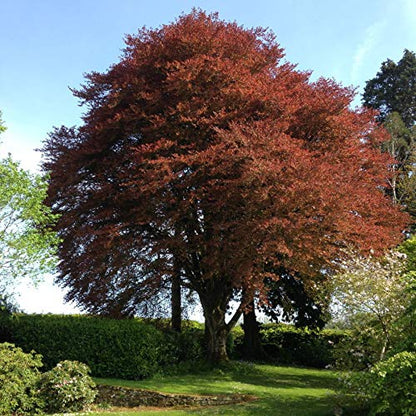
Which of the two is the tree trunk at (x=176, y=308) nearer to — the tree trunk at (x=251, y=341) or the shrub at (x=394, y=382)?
the tree trunk at (x=251, y=341)

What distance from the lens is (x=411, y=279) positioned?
941cm

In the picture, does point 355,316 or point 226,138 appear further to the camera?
point 226,138

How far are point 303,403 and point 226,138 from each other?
23.6 ft

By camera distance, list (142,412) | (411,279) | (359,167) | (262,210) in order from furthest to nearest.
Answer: (359,167) → (262,210) → (142,412) → (411,279)

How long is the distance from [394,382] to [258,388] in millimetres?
6014

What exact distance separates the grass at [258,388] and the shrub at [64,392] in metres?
0.56

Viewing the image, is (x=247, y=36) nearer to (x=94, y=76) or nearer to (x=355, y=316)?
(x=94, y=76)

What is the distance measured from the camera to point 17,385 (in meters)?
10.3

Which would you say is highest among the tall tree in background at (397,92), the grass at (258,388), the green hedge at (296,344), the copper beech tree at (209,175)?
the tall tree in background at (397,92)

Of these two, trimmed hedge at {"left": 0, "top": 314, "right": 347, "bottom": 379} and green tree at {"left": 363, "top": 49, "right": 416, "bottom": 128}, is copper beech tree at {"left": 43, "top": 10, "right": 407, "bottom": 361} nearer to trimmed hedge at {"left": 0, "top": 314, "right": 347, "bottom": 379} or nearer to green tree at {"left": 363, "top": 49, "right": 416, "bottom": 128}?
trimmed hedge at {"left": 0, "top": 314, "right": 347, "bottom": 379}

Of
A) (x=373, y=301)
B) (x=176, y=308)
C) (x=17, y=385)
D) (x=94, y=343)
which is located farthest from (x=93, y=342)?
(x=373, y=301)

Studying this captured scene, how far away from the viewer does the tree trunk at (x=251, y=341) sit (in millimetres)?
21312

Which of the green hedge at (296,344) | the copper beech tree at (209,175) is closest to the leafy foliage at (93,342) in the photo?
the copper beech tree at (209,175)

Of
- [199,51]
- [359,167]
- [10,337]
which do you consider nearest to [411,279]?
[359,167]
